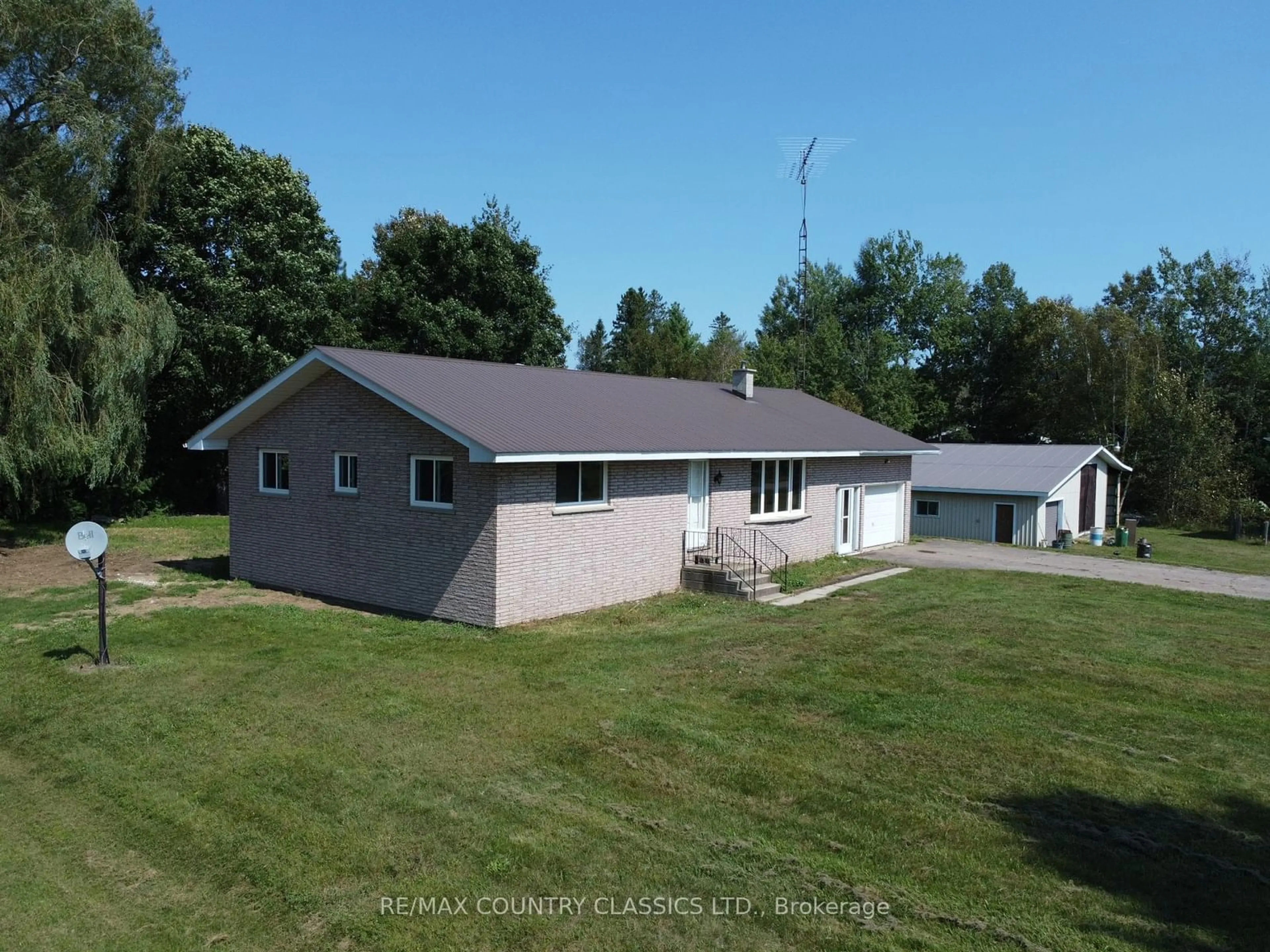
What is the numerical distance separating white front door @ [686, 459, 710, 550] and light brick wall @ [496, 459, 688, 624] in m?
0.25

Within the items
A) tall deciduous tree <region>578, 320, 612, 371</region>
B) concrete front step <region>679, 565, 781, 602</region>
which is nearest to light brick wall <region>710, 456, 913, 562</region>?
concrete front step <region>679, 565, 781, 602</region>

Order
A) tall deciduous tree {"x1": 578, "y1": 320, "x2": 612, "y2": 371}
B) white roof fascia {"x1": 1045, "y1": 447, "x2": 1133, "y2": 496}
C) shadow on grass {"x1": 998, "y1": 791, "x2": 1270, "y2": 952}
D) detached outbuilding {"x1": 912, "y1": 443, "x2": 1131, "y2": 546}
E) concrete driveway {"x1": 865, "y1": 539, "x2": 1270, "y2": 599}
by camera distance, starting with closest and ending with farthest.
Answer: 1. shadow on grass {"x1": 998, "y1": 791, "x2": 1270, "y2": 952}
2. concrete driveway {"x1": 865, "y1": 539, "x2": 1270, "y2": 599}
3. white roof fascia {"x1": 1045, "y1": 447, "x2": 1133, "y2": 496}
4. detached outbuilding {"x1": 912, "y1": 443, "x2": 1131, "y2": 546}
5. tall deciduous tree {"x1": 578, "y1": 320, "x2": 612, "y2": 371}

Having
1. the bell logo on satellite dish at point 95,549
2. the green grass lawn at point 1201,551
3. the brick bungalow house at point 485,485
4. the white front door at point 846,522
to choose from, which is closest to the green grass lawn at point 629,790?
the bell logo on satellite dish at point 95,549

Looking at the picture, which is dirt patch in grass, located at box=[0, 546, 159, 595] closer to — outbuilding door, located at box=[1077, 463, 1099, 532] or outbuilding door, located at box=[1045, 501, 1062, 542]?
outbuilding door, located at box=[1045, 501, 1062, 542]

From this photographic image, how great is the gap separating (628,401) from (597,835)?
1367cm

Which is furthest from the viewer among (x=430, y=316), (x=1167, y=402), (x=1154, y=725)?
(x=1167, y=402)

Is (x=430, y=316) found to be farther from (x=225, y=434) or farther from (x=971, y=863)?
(x=971, y=863)

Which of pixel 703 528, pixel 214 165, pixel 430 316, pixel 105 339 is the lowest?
pixel 703 528

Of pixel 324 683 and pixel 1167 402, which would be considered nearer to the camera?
pixel 324 683

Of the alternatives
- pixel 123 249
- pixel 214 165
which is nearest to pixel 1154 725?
pixel 123 249

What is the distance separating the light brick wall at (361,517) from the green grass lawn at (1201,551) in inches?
828

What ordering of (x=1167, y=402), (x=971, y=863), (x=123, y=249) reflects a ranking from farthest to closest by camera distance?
1. (x=1167, y=402)
2. (x=123, y=249)
3. (x=971, y=863)

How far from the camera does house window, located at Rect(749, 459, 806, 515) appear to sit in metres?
19.8

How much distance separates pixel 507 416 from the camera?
1495 centimetres
